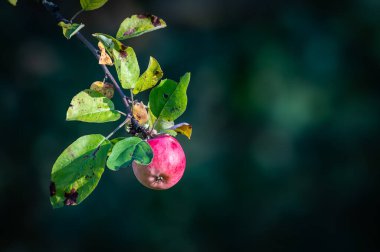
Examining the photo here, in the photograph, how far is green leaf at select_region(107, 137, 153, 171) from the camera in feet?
2.41

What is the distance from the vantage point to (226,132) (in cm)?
326

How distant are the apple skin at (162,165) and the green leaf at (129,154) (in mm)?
106

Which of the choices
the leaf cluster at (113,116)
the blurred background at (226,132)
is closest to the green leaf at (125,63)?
the leaf cluster at (113,116)

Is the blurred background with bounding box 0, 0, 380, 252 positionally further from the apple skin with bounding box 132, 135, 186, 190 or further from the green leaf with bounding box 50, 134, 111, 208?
the green leaf with bounding box 50, 134, 111, 208

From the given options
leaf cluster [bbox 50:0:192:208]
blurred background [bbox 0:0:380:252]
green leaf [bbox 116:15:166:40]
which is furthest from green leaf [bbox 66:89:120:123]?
blurred background [bbox 0:0:380:252]

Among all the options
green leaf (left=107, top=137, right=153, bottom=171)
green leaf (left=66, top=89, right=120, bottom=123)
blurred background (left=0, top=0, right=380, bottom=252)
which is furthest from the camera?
blurred background (left=0, top=0, right=380, bottom=252)

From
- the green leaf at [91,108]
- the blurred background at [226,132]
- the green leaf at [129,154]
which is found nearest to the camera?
the green leaf at [129,154]

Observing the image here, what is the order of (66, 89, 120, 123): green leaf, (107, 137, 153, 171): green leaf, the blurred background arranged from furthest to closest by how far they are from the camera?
the blurred background → (66, 89, 120, 123): green leaf → (107, 137, 153, 171): green leaf

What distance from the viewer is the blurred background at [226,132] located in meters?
3.14

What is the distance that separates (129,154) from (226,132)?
8.29ft

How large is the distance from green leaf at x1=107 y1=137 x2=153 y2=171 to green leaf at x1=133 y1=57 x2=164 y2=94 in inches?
5.5

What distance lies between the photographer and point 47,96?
3.13m

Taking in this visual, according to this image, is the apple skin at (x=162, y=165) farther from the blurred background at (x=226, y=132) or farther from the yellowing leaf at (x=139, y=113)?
the blurred background at (x=226, y=132)

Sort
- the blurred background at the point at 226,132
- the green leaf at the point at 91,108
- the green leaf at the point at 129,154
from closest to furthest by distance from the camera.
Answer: the green leaf at the point at 129,154 → the green leaf at the point at 91,108 → the blurred background at the point at 226,132
